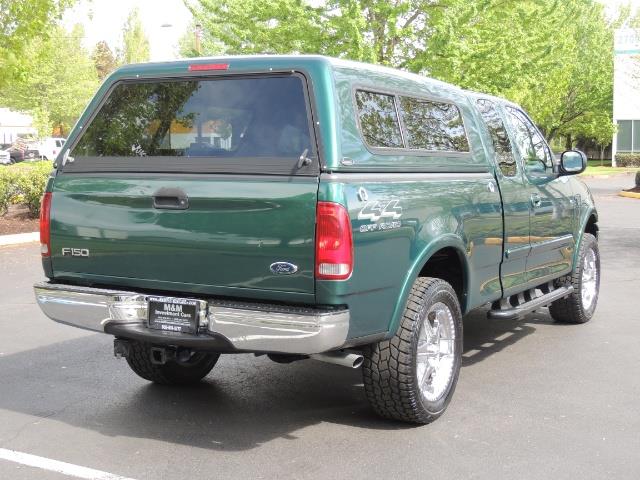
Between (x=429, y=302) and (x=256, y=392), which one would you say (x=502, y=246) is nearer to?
(x=429, y=302)

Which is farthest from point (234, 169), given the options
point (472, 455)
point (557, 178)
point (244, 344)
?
point (557, 178)

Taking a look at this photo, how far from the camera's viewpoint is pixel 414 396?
471 cm

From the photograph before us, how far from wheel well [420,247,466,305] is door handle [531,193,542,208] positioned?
126 centimetres

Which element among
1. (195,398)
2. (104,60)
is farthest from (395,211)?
(104,60)

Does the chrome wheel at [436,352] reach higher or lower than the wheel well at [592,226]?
lower

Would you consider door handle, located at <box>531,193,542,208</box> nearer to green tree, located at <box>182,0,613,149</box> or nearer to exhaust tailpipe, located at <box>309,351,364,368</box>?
exhaust tailpipe, located at <box>309,351,364,368</box>

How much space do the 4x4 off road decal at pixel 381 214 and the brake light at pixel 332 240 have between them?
0.14 meters

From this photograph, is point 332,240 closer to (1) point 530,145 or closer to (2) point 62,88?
(1) point 530,145

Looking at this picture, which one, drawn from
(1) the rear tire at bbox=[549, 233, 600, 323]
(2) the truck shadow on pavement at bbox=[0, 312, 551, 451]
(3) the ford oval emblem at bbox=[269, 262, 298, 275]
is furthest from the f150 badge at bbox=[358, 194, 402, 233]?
(1) the rear tire at bbox=[549, 233, 600, 323]

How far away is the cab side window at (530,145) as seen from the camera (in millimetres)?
6589

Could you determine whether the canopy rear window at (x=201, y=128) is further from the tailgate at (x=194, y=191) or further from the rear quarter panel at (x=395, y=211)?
the rear quarter panel at (x=395, y=211)

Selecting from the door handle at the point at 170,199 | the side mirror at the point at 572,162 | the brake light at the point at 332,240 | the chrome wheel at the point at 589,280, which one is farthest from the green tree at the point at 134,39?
the brake light at the point at 332,240

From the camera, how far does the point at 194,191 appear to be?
4.45m

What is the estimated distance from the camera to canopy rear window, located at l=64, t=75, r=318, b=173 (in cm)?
443
